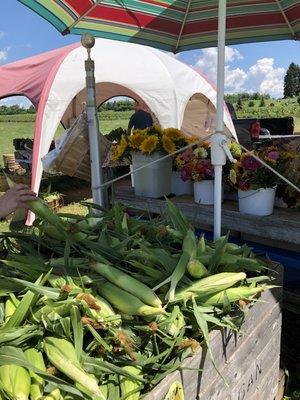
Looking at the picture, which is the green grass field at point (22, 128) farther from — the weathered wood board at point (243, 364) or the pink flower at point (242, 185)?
the weathered wood board at point (243, 364)

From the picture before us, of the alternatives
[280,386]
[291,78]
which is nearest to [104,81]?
[280,386]

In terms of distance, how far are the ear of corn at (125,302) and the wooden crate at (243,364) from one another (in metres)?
0.20

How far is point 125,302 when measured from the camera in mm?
1407

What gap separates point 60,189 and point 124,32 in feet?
19.2

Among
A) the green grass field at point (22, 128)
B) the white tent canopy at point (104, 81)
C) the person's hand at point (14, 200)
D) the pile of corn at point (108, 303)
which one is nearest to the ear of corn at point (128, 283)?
the pile of corn at point (108, 303)

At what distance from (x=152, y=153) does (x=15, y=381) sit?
5.67 feet

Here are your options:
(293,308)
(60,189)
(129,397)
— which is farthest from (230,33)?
(60,189)

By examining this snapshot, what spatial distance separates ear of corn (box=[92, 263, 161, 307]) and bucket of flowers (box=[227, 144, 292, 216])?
1.05m

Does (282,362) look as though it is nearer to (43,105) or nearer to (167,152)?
(167,152)

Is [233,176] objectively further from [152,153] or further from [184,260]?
[184,260]

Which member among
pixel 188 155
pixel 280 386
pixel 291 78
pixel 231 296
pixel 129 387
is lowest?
pixel 280 386

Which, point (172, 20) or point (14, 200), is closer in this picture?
point (14, 200)

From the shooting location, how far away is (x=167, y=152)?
261 cm

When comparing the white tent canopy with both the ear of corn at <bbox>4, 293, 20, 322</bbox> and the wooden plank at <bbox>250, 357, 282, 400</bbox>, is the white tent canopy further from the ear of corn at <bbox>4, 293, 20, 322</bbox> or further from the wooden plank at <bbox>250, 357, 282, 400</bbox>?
the ear of corn at <bbox>4, 293, 20, 322</bbox>
